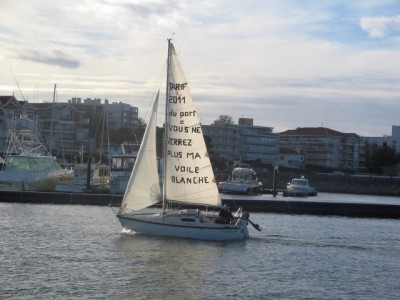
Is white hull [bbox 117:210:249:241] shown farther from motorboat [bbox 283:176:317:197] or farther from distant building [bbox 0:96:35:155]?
distant building [bbox 0:96:35:155]

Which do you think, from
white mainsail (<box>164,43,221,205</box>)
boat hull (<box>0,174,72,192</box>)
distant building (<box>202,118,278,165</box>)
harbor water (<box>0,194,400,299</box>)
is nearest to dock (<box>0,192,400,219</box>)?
boat hull (<box>0,174,72,192</box>)

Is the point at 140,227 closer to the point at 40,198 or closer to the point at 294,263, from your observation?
the point at 294,263

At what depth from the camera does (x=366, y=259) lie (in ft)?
124

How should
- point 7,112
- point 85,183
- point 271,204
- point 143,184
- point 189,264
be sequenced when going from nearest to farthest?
point 189,264 < point 143,184 < point 271,204 < point 85,183 < point 7,112

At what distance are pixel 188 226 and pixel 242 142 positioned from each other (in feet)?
507

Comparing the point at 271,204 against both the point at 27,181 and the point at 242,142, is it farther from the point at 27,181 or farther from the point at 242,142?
the point at 242,142

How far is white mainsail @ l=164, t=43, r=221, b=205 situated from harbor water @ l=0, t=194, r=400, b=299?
2830mm

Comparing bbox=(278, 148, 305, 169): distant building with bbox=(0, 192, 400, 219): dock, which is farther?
bbox=(278, 148, 305, 169): distant building

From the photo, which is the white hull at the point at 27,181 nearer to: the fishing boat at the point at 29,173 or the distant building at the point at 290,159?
the fishing boat at the point at 29,173

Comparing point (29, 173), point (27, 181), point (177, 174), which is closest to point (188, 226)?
point (177, 174)

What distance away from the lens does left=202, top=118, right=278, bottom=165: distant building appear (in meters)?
188

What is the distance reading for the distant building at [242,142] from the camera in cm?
18812

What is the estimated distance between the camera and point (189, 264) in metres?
33.5

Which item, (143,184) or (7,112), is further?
(7,112)
